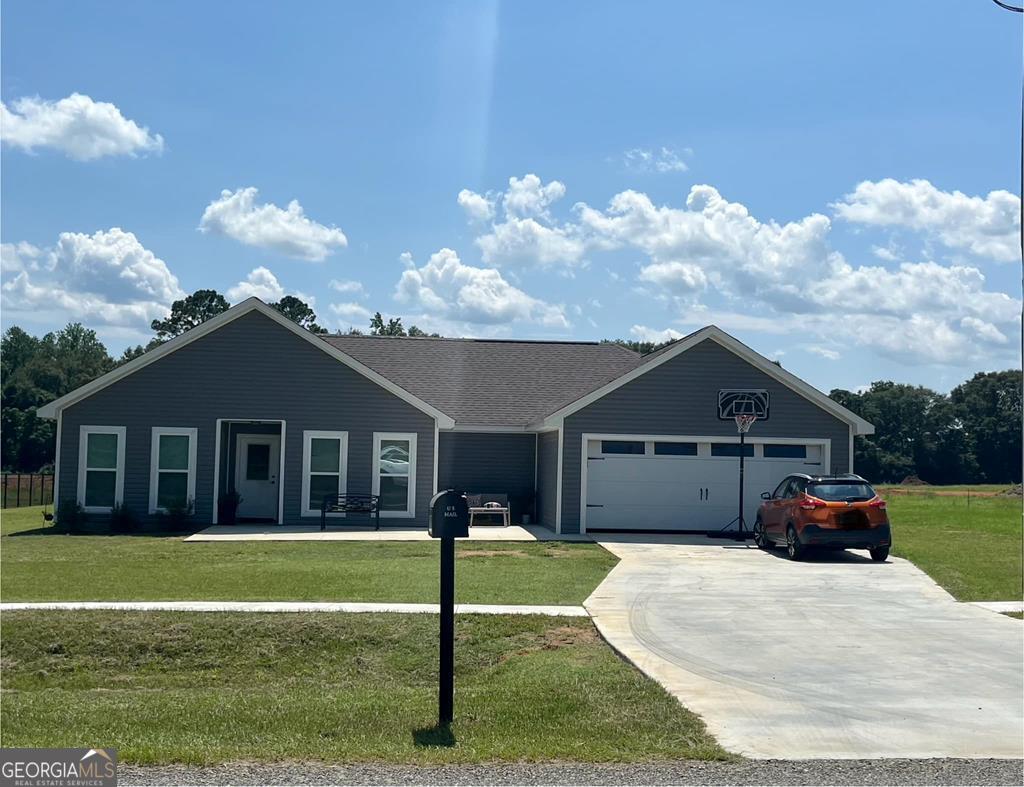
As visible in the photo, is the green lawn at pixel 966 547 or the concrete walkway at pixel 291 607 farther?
the green lawn at pixel 966 547

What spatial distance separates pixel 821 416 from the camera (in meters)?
24.6

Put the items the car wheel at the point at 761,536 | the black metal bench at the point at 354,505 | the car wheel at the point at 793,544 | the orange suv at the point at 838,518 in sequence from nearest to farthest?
the orange suv at the point at 838,518 → the car wheel at the point at 793,544 → the car wheel at the point at 761,536 → the black metal bench at the point at 354,505

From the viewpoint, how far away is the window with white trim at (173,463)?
25.1m

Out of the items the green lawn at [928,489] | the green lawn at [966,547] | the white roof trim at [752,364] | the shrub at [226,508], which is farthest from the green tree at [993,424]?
the shrub at [226,508]

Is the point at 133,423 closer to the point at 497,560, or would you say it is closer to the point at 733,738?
the point at 497,560

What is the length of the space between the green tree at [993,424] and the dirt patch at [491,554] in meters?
66.9

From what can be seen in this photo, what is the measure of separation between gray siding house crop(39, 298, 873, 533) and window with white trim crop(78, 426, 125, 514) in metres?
0.03

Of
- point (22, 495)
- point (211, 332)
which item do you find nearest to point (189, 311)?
point (22, 495)

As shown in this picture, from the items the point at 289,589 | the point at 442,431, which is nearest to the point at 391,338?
the point at 442,431

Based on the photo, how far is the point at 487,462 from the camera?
2803 cm

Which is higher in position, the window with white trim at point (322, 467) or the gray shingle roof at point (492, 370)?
the gray shingle roof at point (492, 370)

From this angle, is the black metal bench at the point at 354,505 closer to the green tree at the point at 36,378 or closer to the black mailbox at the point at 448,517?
the black mailbox at the point at 448,517

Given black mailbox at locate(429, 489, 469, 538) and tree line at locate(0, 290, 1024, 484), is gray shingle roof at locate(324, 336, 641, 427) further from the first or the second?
tree line at locate(0, 290, 1024, 484)

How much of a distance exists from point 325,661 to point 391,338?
22691mm
